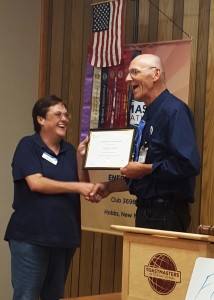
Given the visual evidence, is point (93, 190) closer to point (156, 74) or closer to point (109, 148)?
point (109, 148)

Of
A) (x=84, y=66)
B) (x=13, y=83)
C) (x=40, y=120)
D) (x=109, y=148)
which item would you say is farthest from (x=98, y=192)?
(x=13, y=83)

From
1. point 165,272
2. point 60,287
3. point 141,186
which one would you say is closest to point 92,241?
point 60,287

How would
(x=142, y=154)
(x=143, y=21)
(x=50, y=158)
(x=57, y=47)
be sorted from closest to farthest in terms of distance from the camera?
1. (x=142, y=154)
2. (x=50, y=158)
3. (x=143, y=21)
4. (x=57, y=47)

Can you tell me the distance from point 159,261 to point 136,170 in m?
0.96

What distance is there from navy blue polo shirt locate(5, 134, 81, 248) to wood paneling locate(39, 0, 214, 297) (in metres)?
0.96

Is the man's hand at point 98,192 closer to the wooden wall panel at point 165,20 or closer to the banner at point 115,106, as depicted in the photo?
the banner at point 115,106

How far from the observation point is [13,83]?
4621 millimetres

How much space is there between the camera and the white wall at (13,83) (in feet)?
14.9

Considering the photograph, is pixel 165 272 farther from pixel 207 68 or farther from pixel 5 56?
pixel 5 56

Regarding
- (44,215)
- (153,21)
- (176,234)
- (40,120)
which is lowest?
(44,215)

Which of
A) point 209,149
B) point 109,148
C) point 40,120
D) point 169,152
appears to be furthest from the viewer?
point 209,149

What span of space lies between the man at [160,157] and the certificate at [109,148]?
10 centimetres

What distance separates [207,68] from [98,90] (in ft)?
2.83

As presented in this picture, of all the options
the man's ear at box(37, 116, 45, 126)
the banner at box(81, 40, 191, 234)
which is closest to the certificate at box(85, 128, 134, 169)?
the man's ear at box(37, 116, 45, 126)
